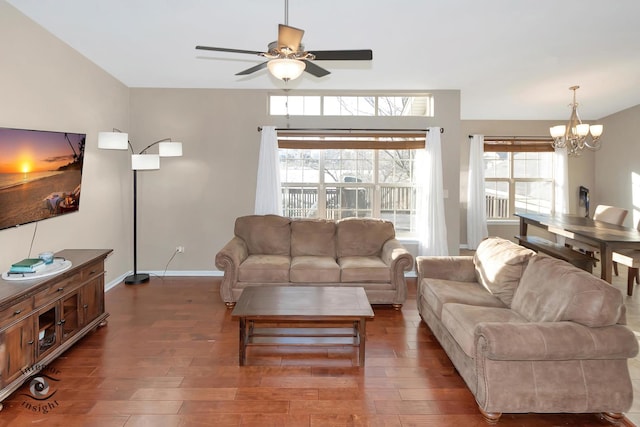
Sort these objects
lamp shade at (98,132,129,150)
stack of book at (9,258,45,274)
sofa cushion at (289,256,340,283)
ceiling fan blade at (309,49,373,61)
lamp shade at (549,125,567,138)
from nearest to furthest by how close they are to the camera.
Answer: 1. ceiling fan blade at (309,49,373,61)
2. stack of book at (9,258,45,274)
3. lamp shade at (98,132,129,150)
4. sofa cushion at (289,256,340,283)
5. lamp shade at (549,125,567,138)

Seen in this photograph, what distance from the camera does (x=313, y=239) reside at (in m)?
4.88

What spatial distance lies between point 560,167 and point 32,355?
7.92 m

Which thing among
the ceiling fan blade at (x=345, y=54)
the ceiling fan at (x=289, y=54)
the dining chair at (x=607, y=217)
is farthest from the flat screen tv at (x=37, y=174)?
the dining chair at (x=607, y=217)

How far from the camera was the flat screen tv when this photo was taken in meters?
2.83

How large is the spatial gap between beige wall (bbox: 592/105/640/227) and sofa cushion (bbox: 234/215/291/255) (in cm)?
575

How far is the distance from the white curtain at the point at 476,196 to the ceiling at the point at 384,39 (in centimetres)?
156

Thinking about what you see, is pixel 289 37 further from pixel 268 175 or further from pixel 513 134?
pixel 513 134

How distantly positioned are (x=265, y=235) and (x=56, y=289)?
2387mm

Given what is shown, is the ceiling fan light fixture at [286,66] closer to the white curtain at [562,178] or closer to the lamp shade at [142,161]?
the lamp shade at [142,161]

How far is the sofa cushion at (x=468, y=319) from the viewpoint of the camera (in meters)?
2.46

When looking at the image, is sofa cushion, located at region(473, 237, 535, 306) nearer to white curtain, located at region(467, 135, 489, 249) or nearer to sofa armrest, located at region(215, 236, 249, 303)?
sofa armrest, located at region(215, 236, 249, 303)

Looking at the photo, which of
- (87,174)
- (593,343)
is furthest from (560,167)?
(87,174)

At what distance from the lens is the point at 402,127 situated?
5445 millimetres

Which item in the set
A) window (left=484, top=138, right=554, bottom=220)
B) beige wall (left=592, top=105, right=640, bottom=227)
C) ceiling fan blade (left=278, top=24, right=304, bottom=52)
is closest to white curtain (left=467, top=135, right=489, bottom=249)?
window (left=484, top=138, right=554, bottom=220)
